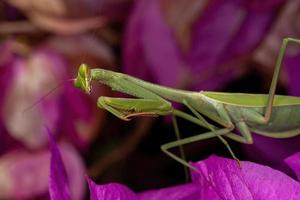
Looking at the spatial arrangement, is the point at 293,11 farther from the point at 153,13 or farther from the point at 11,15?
the point at 11,15

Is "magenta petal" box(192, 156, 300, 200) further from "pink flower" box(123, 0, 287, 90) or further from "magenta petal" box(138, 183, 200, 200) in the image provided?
"pink flower" box(123, 0, 287, 90)

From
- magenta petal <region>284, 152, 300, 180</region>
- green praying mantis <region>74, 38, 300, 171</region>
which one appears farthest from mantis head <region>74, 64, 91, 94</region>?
magenta petal <region>284, 152, 300, 180</region>

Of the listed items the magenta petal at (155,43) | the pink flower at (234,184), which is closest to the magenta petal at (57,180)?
the pink flower at (234,184)

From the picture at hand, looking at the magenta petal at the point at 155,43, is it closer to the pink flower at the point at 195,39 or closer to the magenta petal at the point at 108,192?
the pink flower at the point at 195,39

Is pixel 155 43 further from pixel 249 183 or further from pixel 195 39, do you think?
pixel 249 183

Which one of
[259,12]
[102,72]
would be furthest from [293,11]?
[102,72]
